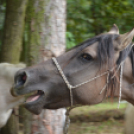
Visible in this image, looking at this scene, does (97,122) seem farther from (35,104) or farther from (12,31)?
(35,104)

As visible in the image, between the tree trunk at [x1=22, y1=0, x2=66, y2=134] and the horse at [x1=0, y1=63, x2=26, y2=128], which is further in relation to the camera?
the horse at [x1=0, y1=63, x2=26, y2=128]

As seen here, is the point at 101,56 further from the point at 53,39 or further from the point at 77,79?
the point at 53,39

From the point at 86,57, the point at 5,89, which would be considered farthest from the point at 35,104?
the point at 5,89

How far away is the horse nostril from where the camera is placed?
202 centimetres

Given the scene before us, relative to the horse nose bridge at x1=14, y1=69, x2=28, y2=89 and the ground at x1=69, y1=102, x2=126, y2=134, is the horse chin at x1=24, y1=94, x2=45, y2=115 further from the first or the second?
the ground at x1=69, y1=102, x2=126, y2=134

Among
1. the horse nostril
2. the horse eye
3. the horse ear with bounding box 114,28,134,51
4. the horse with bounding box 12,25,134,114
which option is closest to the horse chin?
the horse with bounding box 12,25,134,114

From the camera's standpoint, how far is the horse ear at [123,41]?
1.98m

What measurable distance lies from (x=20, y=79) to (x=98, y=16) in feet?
16.8

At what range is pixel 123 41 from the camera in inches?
79.6

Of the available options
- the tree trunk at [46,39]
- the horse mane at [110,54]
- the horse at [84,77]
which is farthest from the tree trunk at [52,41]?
the horse mane at [110,54]

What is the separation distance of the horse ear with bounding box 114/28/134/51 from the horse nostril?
36.4 inches

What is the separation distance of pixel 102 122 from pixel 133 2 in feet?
11.7

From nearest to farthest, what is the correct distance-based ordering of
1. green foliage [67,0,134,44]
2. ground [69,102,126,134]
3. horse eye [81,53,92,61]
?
horse eye [81,53,92,61] → ground [69,102,126,134] → green foliage [67,0,134,44]

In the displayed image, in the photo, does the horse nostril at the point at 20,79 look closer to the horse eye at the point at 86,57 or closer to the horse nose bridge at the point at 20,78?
the horse nose bridge at the point at 20,78
